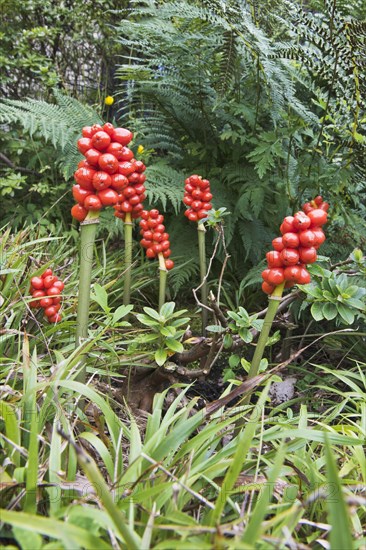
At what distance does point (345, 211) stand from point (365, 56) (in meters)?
0.74

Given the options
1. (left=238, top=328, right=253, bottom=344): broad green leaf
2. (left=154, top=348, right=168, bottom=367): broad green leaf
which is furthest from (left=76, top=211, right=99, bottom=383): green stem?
(left=238, top=328, right=253, bottom=344): broad green leaf

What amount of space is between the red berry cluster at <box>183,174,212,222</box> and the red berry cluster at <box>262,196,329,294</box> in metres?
0.77

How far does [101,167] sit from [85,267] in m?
0.32

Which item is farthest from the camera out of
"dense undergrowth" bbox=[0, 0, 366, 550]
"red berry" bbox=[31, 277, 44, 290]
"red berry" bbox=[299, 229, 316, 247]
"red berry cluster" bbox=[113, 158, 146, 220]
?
"red berry cluster" bbox=[113, 158, 146, 220]

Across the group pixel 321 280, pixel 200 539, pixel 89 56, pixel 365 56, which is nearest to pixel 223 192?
pixel 365 56

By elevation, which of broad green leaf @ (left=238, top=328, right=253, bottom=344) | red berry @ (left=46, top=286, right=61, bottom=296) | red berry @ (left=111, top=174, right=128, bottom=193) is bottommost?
broad green leaf @ (left=238, top=328, right=253, bottom=344)

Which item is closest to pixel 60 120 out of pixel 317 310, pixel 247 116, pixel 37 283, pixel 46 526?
pixel 247 116

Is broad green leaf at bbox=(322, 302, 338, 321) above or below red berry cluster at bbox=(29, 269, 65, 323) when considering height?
above

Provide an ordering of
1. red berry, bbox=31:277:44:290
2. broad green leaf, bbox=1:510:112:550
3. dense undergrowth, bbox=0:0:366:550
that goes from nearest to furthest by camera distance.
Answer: broad green leaf, bbox=1:510:112:550 → dense undergrowth, bbox=0:0:366:550 → red berry, bbox=31:277:44:290

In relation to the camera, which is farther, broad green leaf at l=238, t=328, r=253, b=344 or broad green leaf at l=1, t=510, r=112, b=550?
broad green leaf at l=238, t=328, r=253, b=344

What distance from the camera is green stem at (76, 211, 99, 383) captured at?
1.46 meters

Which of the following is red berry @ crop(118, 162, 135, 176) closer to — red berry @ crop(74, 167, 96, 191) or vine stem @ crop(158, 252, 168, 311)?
red berry @ crop(74, 167, 96, 191)

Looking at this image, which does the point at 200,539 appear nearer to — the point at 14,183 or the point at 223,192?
the point at 223,192

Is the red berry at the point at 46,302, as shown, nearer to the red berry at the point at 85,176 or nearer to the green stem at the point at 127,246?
the green stem at the point at 127,246
